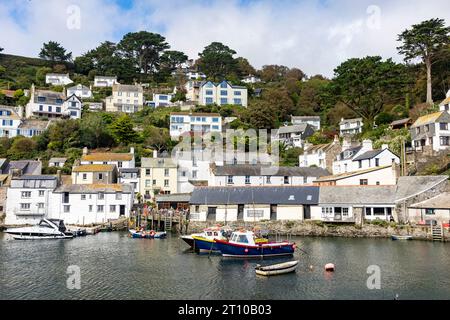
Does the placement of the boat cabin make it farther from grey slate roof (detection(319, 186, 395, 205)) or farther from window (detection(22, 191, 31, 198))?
window (detection(22, 191, 31, 198))

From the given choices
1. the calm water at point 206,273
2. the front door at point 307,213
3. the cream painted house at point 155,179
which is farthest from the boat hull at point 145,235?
the front door at point 307,213

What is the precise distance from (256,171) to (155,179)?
16.1 meters

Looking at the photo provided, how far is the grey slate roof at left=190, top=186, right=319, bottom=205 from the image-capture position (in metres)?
51.8

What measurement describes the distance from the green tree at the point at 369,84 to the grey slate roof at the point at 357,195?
93.0 feet

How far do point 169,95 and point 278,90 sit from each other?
29.4 metres

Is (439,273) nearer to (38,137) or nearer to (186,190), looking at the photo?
(186,190)

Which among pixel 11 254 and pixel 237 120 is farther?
pixel 237 120

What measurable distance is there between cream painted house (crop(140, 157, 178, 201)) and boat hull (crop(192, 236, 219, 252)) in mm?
27452

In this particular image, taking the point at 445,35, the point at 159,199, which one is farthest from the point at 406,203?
the point at 445,35

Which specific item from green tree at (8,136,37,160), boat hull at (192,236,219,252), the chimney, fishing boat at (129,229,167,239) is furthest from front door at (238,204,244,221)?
green tree at (8,136,37,160)

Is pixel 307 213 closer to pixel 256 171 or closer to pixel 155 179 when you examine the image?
pixel 256 171

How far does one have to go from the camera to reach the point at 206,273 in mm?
30016

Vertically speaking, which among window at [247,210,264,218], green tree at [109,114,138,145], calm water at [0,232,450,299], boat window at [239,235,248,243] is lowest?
calm water at [0,232,450,299]

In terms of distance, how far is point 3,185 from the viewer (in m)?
60.3
